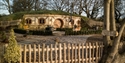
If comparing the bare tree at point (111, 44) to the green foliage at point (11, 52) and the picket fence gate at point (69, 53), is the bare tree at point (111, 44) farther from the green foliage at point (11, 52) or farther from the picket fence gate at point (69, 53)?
the green foliage at point (11, 52)

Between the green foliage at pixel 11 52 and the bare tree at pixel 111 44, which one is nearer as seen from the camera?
the green foliage at pixel 11 52

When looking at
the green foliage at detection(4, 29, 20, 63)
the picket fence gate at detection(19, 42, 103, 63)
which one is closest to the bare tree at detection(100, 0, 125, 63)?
the picket fence gate at detection(19, 42, 103, 63)

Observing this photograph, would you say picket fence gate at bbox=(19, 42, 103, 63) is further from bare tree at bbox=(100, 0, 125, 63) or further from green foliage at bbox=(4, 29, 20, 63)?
green foliage at bbox=(4, 29, 20, 63)

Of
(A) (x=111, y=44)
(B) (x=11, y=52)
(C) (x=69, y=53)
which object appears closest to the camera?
(B) (x=11, y=52)

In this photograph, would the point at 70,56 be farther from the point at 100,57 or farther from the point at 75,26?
the point at 75,26

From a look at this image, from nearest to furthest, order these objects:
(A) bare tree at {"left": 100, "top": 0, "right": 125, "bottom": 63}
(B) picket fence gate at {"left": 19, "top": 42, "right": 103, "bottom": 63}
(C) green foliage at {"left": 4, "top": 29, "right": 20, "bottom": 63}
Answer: (C) green foliage at {"left": 4, "top": 29, "right": 20, "bottom": 63} → (B) picket fence gate at {"left": 19, "top": 42, "right": 103, "bottom": 63} → (A) bare tree at {"left": 100, "top": 0, "right": 125, "bottom": 63}

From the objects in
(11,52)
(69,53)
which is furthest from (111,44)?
(11,52)

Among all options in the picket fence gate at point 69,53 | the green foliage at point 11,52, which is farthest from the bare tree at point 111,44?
the green foliage at point 11,52

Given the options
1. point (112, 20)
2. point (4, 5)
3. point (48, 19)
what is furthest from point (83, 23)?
point (112, 20)

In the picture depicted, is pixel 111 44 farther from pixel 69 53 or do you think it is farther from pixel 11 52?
pixel 11 52

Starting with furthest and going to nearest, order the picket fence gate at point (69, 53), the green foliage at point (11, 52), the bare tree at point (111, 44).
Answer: the bare tree at point (111, 44) → the picket fence gate at point (69, 53) → the green foliage at point (11, 52)

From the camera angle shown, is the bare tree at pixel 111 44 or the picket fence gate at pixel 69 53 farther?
A: the bare tree at pixel 111 44

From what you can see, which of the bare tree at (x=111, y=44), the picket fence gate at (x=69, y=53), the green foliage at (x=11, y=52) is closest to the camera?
the green foliage at (x=11, y=52)

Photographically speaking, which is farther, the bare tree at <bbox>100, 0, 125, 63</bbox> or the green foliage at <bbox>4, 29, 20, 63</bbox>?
the bare tree at <bbox>100, 0, 125, 63</bbox>
